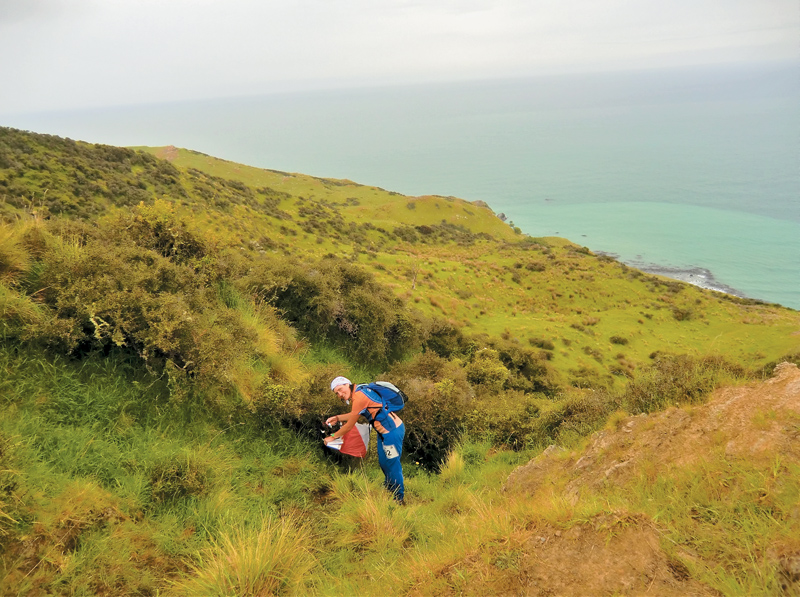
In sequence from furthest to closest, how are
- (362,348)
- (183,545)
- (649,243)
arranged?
(649,243)
(362,348)
(183,545)

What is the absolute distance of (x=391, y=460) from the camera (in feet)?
19.3

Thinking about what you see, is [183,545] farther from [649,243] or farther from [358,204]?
[649,243]

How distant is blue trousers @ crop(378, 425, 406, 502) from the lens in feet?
19.2

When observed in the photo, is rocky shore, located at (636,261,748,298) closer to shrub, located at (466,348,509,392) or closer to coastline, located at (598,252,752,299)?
coastline, located at (598,252,752,299)

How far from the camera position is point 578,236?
100 m

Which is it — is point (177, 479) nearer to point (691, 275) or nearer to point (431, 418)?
point (431, 418)

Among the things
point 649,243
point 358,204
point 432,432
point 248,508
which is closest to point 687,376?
point 432,432

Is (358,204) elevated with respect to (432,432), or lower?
lower

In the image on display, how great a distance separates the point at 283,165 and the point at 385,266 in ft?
561

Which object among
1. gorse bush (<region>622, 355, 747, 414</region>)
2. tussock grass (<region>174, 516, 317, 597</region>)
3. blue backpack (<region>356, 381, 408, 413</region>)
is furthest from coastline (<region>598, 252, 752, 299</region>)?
tussock grass (<region>174, 516, 317, 597</region>)

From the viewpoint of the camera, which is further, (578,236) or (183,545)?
(578,236)

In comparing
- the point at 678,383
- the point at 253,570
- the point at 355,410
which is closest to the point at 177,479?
the point at 253,570

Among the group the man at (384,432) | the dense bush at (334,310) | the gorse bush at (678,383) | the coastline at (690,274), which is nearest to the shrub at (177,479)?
the man at (384,432)

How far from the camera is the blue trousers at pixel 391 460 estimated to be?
19.2 feet
